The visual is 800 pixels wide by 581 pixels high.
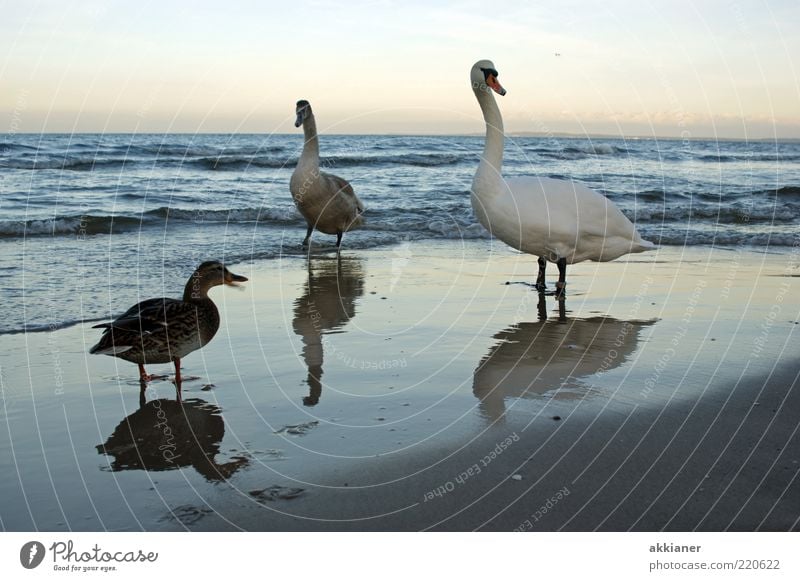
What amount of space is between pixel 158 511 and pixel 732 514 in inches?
98.7

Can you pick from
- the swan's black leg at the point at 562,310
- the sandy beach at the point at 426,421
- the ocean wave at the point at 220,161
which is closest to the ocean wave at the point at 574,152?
the ocean wave at the point at 220,161

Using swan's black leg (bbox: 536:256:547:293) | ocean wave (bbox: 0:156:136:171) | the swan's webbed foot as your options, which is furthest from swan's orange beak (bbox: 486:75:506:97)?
ocean wave (bbox: 0:156:136:171)

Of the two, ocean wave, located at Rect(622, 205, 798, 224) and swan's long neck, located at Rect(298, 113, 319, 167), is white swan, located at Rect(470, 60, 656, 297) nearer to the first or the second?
swan's long neck, located at Rect(298, 113, 319, 167)

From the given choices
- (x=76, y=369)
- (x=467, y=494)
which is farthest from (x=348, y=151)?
(x=467, y=494)

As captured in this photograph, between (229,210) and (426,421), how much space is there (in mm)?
12643

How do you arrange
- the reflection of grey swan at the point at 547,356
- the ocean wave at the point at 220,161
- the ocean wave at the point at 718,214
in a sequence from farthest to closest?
1. the ocean wave at the point at 220,161
2. the ocean wave at the point at 718,214
3. the reflection of grey swan at the point at 547,356

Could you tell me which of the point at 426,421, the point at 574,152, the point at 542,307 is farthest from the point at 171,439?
the point at 574,152

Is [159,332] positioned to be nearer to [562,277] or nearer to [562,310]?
[562,310]

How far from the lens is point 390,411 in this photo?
5.20m

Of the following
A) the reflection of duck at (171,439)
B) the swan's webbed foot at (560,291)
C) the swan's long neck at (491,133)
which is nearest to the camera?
the reflection of duck at (171,439)

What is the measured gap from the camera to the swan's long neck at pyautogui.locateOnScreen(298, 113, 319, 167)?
12375mm

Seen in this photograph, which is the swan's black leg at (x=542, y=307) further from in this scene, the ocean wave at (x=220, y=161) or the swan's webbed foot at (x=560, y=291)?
the ocean wave at (x=220, y=161)

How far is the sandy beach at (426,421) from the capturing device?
3.85 meters

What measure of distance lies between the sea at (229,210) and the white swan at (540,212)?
337 cm
